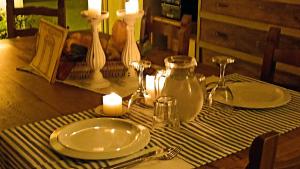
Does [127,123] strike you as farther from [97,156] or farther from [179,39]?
[179,39]

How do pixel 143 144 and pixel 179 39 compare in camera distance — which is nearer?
pixel 143 144

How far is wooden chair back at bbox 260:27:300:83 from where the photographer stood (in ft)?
6.14

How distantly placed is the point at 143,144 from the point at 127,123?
13 centimetres

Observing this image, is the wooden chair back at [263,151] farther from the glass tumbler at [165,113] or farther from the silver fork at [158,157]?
the glass tumbler at [165,113]

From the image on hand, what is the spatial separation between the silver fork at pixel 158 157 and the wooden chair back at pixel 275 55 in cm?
86

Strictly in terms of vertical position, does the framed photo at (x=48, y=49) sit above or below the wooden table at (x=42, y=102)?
above

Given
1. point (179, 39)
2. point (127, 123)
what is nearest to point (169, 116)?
point (127, 123)

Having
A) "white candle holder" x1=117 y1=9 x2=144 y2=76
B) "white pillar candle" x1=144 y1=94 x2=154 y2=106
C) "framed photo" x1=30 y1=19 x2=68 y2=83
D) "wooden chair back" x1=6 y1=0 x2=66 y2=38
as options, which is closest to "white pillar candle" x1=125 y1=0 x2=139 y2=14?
"white candle holder" x1=117 y1=9 x2=144 y2=76

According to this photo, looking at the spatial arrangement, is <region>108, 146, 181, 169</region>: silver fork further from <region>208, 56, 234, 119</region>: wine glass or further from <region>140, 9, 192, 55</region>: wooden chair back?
<region>140, 9, 192, 55</region>: wooden chair back

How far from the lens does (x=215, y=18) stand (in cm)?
359

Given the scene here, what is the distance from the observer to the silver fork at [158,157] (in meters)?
1.13

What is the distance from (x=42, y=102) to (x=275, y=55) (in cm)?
96

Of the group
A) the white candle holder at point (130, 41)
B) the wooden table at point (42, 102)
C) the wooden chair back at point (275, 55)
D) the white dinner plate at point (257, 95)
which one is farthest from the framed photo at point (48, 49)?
the wooden chair back at point (275, 55)

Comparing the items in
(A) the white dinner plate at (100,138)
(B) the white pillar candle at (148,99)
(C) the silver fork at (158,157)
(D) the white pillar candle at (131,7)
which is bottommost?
(C) the silver fork at (158,157)
